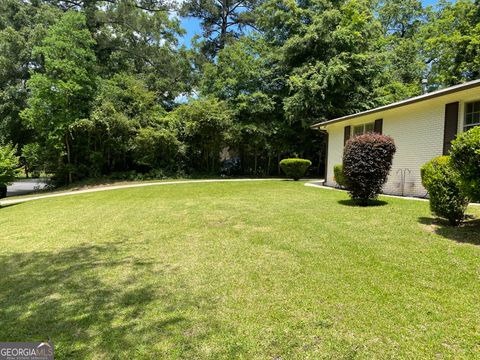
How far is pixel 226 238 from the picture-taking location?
16.8 ft

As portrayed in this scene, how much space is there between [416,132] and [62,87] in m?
16.5

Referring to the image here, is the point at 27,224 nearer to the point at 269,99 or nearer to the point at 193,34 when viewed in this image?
the point at 269,99

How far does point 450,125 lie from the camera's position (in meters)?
8.37

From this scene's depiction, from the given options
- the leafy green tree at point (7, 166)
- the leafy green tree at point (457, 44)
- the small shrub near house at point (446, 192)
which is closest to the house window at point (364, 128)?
the small shrub near house at point (446, 192)

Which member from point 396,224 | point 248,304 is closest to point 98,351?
point 248,304

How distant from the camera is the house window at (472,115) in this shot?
7.90 meters

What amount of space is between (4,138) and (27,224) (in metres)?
15.9

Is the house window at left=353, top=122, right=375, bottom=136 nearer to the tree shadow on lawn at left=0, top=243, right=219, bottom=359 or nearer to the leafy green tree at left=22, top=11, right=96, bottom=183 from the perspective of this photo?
the tree shadow on lawn at left=0, top=243, right=219, bottom=359

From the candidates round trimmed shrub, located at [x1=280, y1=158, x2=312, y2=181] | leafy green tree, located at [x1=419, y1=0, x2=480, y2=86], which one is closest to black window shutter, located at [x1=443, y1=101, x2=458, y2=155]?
round trimmed shrub, located at [x1=280, y1=158, x2=312, y2=181]

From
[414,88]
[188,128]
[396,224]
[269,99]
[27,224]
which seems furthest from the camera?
[414,88]

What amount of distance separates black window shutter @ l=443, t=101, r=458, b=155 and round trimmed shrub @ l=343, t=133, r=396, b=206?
92.4 inches

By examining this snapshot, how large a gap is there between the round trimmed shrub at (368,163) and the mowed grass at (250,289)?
1312 millimetres

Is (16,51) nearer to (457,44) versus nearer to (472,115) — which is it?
Answer: (472,115)

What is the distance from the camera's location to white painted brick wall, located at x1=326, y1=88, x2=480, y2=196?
8633 millimetres
